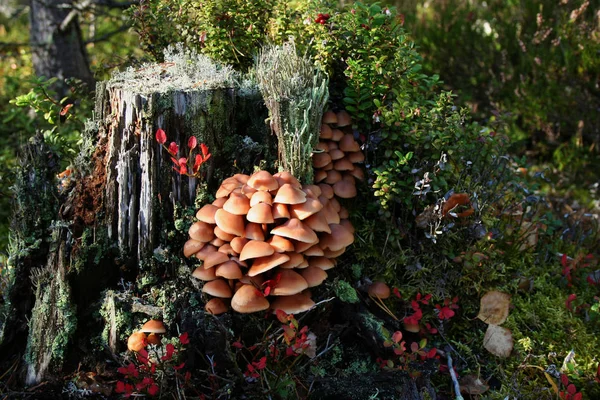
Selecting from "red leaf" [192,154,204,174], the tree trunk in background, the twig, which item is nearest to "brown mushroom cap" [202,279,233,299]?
"red leaf" [192,154,204,174]

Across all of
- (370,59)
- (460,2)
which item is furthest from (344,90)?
(460,2)

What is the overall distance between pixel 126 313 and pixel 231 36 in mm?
2057

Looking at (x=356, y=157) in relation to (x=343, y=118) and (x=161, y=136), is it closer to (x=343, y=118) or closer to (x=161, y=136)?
(x=343, y=118)

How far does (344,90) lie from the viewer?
3.71 metres

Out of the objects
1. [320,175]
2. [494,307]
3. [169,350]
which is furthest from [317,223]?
[494,307]

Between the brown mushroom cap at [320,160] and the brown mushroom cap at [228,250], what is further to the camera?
the brown mushroom cap at [320,160]

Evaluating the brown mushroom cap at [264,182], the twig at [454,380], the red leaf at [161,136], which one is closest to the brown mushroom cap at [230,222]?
the brown mushroom cap at [264,182]

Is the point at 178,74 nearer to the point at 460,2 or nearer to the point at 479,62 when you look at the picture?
the point at 479,62

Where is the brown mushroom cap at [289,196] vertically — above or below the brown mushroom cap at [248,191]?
above

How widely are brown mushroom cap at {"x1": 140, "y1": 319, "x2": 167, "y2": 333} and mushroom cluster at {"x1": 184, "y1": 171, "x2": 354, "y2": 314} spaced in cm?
29

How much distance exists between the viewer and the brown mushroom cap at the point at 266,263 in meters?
2.93

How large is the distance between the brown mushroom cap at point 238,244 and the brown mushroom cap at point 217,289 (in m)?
0.23

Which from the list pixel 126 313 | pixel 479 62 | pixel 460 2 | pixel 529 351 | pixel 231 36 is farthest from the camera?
pixel 460 2

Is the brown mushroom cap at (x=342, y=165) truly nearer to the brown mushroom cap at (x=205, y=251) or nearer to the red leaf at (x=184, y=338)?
the brown mushroom cap at (x=205, y=251)
